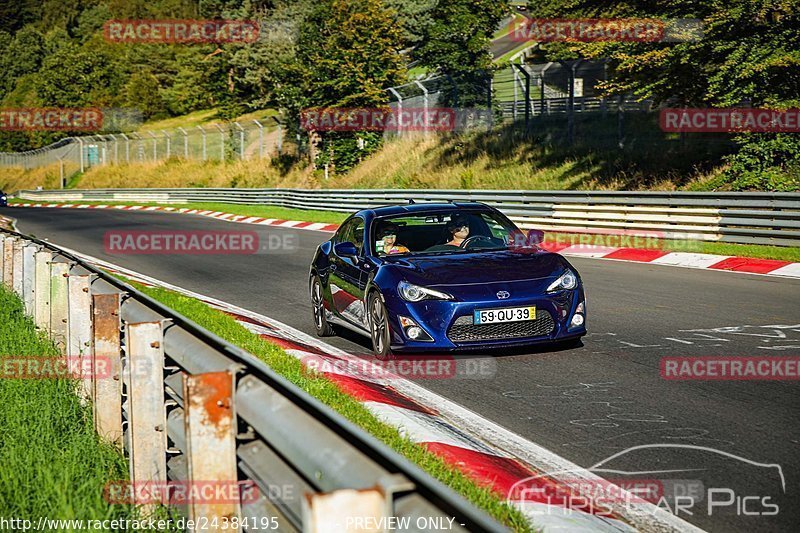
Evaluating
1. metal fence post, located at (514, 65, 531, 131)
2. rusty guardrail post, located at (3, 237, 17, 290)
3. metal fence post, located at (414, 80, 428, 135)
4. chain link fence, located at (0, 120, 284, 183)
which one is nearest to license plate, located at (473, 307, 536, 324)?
rusty guardrail post, located at (3, 237, 17, 290)

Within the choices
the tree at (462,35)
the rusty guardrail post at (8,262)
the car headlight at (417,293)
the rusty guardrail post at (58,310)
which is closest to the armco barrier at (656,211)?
the car headlight at (417,293)

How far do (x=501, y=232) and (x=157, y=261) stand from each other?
12.1 m

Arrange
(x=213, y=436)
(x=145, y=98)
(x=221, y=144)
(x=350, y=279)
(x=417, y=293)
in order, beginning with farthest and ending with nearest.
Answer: (x=145, y=98) < (x=221, y=144) < (x=350, y=279) < (x=417, y=293) < (x=213, y=436)

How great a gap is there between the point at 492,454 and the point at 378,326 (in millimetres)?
3364

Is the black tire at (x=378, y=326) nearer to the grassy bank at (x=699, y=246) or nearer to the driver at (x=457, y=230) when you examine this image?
the driver at (x=457, y=230)

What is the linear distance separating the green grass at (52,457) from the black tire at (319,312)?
398cm

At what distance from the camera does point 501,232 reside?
10.1m

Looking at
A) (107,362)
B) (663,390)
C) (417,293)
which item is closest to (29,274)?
A: (417,293)

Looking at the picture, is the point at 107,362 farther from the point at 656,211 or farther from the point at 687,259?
the point at 656,211

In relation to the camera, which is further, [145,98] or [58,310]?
[145,98]

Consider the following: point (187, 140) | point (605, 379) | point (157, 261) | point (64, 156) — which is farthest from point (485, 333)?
point (64, 156)

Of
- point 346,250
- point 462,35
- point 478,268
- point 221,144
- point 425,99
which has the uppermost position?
point 462,35

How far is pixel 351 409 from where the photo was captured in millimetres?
6781

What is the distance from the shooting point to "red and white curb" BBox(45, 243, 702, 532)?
4.57 meters
